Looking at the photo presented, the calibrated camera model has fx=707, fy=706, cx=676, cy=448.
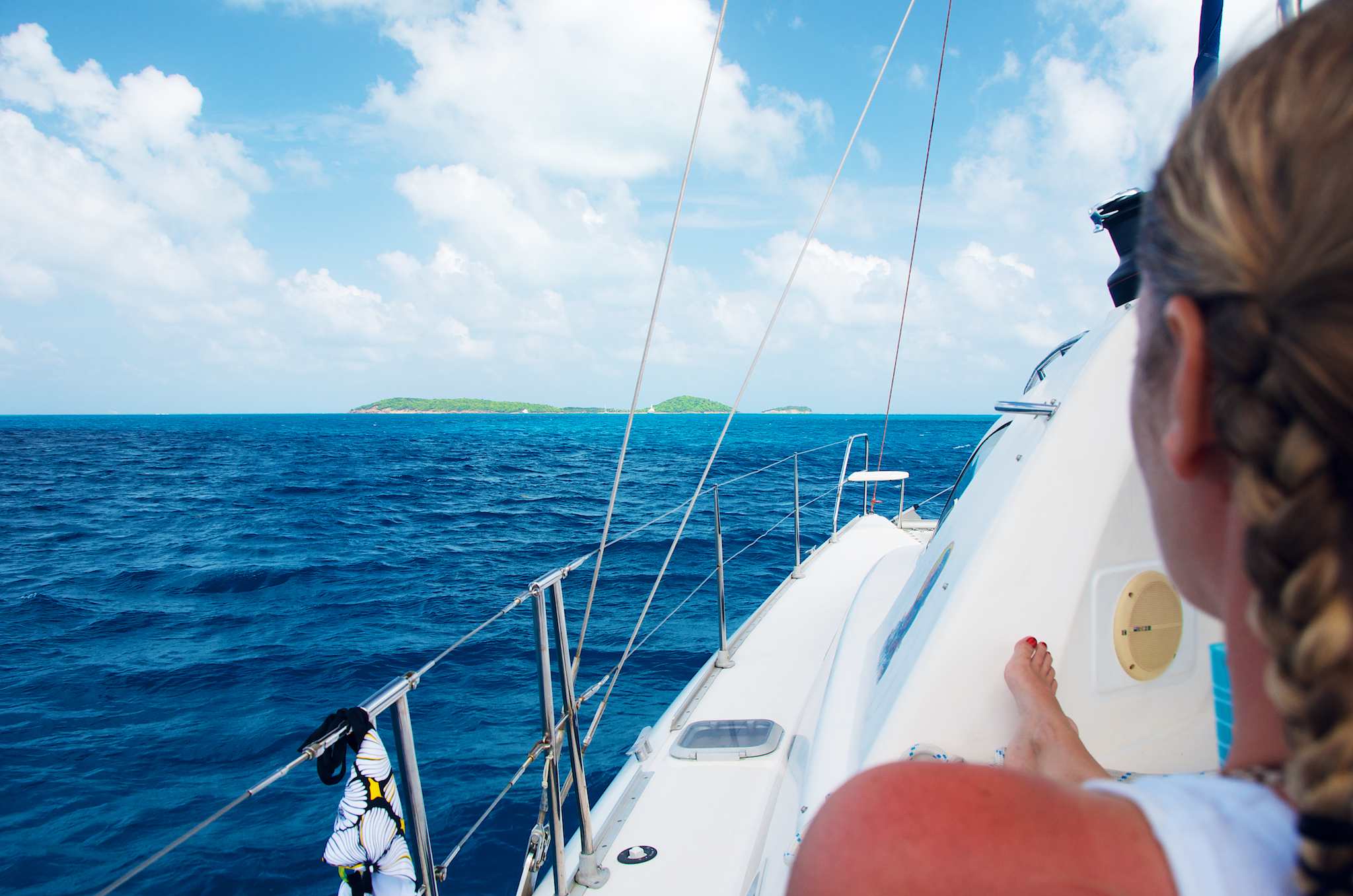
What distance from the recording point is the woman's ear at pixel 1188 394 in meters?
0.34

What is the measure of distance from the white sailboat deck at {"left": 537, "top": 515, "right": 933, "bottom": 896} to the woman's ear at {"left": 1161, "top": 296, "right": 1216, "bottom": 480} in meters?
1.39

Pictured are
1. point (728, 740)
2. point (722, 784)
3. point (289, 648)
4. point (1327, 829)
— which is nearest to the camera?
point (1327, 829)

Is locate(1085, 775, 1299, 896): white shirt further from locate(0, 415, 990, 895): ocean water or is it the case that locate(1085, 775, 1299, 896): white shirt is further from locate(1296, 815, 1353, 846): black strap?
locate(0, 415, 990, 895): ocean water

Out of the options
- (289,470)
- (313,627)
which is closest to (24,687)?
(313,627)

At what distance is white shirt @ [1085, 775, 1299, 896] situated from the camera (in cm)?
33

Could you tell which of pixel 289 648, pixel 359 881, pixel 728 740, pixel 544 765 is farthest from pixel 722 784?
pixel 289 648

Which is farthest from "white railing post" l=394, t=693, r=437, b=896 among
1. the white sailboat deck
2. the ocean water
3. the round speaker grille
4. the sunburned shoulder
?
the ocean water

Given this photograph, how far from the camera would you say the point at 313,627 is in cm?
701

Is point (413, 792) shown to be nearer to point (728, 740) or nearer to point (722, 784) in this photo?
point (722, 784)

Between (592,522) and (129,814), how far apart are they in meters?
8.17

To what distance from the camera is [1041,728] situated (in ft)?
3.76

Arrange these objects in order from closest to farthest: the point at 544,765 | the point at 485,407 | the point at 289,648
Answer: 1. the point at 544,765
2. the point at 289,648
3. the point at 485,407

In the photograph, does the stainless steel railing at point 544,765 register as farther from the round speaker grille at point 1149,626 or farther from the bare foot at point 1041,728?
the round speaker grille at point 1149,626

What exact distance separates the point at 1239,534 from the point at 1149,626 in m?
1.12
